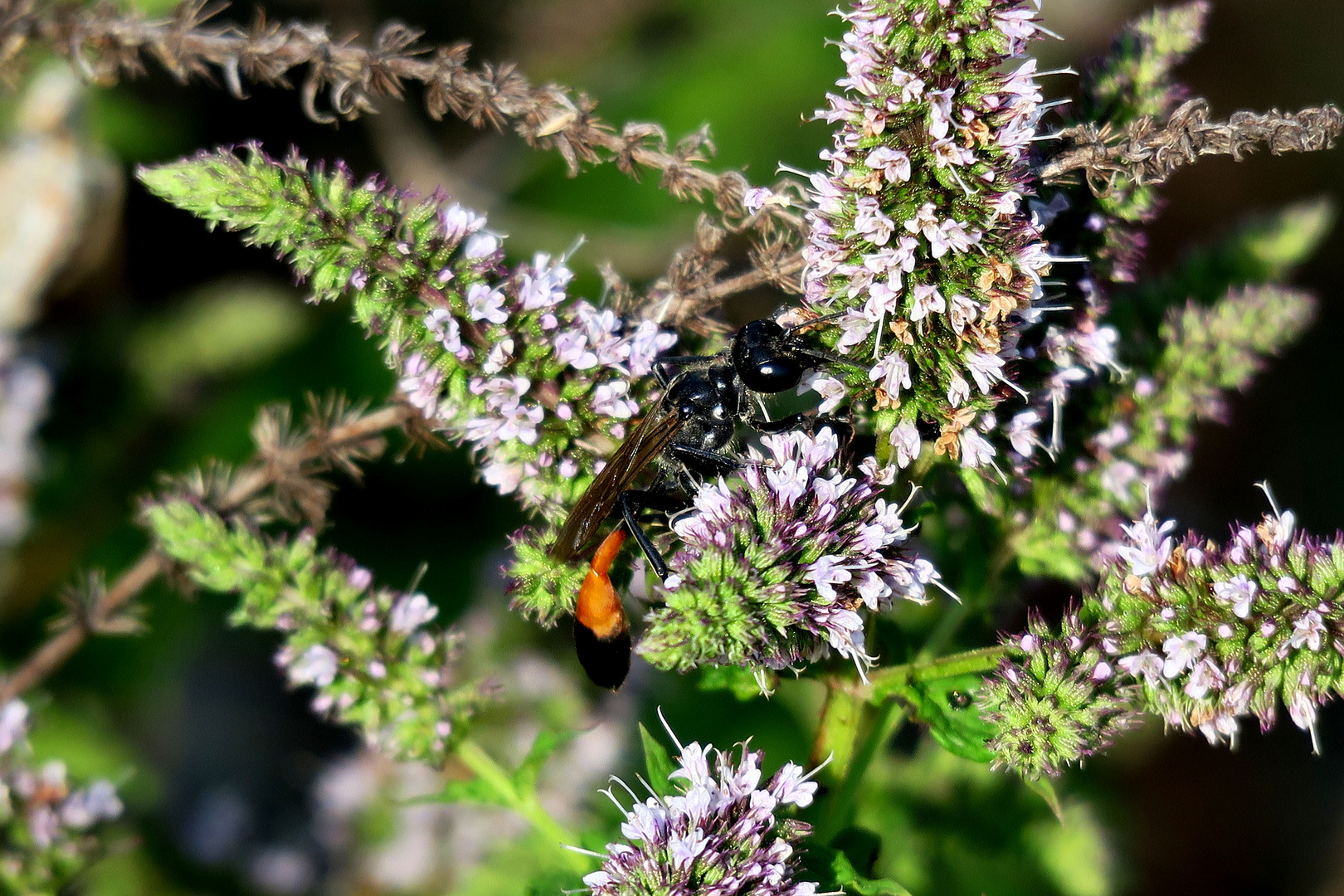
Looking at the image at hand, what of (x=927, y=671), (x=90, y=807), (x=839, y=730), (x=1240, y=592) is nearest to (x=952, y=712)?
(x=927, y=671)

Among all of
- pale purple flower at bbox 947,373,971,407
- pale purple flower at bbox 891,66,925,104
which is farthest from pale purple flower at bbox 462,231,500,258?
pale purple flower at bbox 947,373,971,407

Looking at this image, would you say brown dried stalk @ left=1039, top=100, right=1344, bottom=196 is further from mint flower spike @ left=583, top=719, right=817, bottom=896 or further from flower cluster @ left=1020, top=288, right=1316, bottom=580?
mint flower spike @ left=583, top=719, right=817, bottom=896

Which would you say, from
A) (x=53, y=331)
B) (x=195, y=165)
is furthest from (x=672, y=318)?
(x=53, y=331)

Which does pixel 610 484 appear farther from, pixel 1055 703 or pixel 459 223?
pixel 1055 703

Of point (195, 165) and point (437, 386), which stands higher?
point (195, 165)

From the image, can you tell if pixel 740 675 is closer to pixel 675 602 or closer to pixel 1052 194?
pixel 675 602

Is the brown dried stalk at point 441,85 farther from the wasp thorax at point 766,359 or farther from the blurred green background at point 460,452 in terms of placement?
the blurred green background at point 460,452
